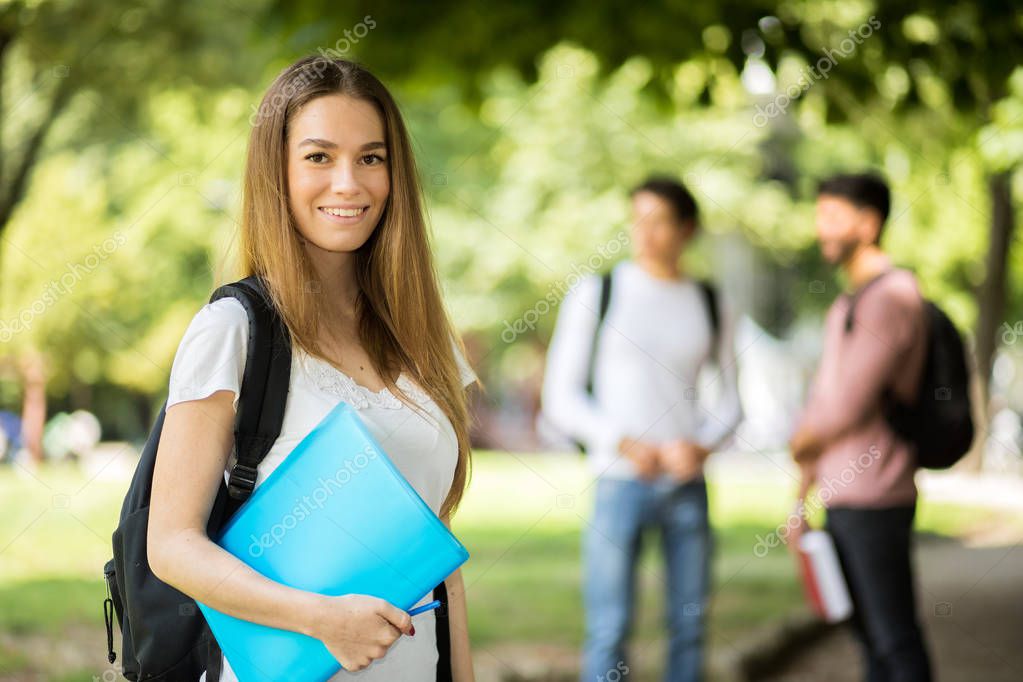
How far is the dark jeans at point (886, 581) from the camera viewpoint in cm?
418

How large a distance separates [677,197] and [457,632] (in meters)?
2.94

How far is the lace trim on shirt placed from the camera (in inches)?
79.4

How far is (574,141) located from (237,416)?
2222 centimetres

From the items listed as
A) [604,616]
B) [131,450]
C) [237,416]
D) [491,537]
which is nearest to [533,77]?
[604,616]

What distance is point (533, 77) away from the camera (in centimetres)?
624

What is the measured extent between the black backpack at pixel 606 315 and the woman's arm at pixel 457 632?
244 centimetres

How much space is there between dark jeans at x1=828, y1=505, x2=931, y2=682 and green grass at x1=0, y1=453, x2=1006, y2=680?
2234mm

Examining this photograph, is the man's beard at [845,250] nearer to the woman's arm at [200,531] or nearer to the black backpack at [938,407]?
the black backpack at [938,407]

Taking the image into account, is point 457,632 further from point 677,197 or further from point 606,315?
point 677,197

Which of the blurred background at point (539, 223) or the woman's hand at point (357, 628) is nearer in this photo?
the woman's hand at point (357, 628)


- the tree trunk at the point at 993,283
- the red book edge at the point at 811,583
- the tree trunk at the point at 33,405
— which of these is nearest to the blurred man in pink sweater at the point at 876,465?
the red book edge at the point at 811,583

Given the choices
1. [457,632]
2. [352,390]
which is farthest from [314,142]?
[457,632]

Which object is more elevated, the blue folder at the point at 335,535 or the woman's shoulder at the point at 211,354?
the woman's shoulder at the point at 211,354

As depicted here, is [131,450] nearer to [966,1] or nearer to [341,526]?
[966,1]
